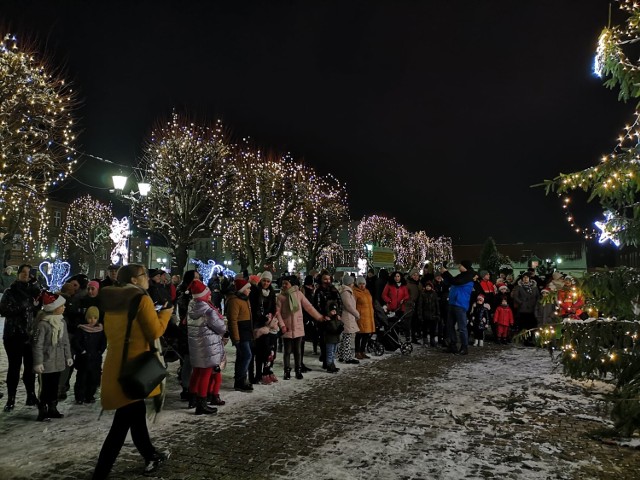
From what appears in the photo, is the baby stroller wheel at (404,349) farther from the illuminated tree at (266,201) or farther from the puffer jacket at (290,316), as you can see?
the illuminated tree at (266,201)

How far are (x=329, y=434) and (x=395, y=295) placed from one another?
7751 mm

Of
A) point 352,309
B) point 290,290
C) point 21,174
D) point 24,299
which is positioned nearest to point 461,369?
point 352,309

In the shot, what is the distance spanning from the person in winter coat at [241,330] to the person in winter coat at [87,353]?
209cm

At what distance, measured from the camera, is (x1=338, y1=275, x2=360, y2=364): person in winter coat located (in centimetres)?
1088

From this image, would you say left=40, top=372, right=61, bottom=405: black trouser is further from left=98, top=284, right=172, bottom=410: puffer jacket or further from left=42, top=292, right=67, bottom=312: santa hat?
left=98, top=284, right=172, bottom=410: puffer jacket

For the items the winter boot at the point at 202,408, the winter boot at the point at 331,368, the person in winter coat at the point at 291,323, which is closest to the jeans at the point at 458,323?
the winter boot at the point at 331,368

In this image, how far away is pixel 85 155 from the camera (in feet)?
53.2

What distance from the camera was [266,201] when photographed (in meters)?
32.7

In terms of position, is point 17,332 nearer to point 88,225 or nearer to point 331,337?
point 331,337

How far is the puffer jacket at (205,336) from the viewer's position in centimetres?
684

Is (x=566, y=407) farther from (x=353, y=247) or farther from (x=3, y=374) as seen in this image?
(x=353, y=247)

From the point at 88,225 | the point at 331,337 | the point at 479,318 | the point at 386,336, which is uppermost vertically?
the point at 88,225

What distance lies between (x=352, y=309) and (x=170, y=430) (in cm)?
550

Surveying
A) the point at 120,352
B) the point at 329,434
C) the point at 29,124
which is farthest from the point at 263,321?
the point at 29,124
